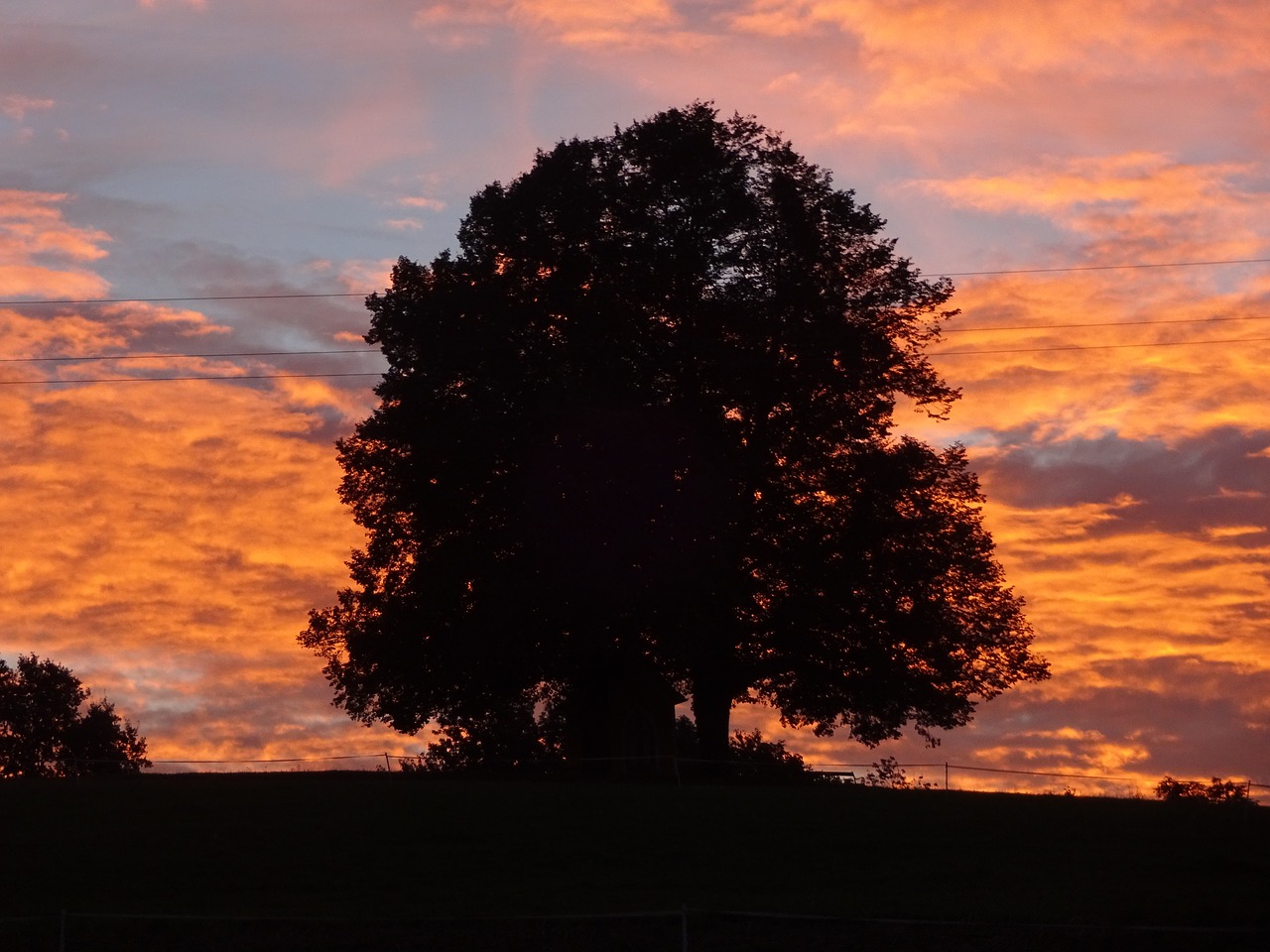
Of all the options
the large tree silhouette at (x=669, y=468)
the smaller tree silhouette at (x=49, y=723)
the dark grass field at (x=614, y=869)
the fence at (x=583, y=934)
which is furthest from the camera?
the smaller tree silhouette at (x=49, y=723)

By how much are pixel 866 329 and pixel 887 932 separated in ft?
77.8

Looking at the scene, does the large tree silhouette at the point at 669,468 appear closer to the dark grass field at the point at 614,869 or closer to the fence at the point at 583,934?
the dark grass field at the point at 614,869

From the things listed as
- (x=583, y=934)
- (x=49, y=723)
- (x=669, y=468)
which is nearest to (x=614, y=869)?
(x=583, y=934)

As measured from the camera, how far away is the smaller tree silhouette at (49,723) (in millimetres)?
87438

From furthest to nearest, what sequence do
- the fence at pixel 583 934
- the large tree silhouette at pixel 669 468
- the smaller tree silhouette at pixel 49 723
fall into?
the smaller tree silhouette at pixel 49 723
the large tree silhouette at pixel 669 468
the fence at pixel 583 934

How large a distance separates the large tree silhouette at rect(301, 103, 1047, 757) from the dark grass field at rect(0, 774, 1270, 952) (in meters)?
4.95

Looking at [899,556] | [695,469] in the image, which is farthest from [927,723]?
[695,469]

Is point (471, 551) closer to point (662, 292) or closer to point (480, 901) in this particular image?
point (662, 292)

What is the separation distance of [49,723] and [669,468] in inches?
2415

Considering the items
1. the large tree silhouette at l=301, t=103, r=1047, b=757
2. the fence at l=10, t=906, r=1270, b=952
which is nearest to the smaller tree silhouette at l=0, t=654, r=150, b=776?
the large tree silhouette at l=301, t=103, r=1047, b=757

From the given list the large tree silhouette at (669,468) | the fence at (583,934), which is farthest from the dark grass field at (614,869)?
the large tree silhouette at (669,468)

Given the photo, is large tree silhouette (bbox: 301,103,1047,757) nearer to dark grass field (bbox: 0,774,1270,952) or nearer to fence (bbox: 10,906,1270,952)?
dark grass field (bbox: 0,774,1270,952)

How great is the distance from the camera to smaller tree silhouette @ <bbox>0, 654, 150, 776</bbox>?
87.4m

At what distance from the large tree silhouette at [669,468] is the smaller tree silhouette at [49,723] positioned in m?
50.0
